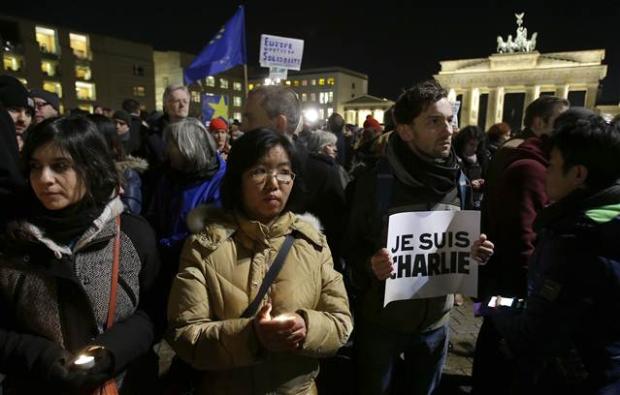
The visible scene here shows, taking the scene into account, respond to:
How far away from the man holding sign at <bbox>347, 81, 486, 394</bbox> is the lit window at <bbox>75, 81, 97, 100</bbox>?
58.4 m

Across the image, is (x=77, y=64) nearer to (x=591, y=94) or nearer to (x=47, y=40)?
(x=47, y=40)

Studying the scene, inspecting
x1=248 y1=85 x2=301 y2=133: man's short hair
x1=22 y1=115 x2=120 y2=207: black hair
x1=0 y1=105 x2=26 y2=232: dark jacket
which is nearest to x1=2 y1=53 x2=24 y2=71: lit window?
x1=0 y1=105 x2=26 y2=232: dark jacket

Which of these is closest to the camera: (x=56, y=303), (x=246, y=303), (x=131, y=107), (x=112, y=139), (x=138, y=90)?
(x=56, y=303)

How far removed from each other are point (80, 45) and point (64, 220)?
6014cm

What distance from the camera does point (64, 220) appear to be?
1804mm

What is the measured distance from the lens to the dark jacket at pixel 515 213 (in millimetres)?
2932

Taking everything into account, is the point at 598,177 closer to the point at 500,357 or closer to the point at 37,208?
the point at 500,357

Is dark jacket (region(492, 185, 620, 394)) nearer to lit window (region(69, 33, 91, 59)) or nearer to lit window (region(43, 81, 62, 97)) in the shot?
lit window (region(43, 81, 62, 97))

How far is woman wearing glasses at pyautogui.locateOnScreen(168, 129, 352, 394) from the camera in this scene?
1.75 m

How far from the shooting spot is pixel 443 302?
2.62 meters

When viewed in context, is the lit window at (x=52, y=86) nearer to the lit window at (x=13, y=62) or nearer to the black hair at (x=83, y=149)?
the lit window at (x=13, y=62)

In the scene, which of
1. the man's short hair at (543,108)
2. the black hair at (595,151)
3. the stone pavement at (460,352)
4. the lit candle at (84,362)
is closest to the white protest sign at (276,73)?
the man's short hair at (543,108)

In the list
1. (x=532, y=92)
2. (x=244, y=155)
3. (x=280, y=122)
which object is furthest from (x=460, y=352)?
(x=532, y=92)

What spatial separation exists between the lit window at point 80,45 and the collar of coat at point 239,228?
5885 centimetres
